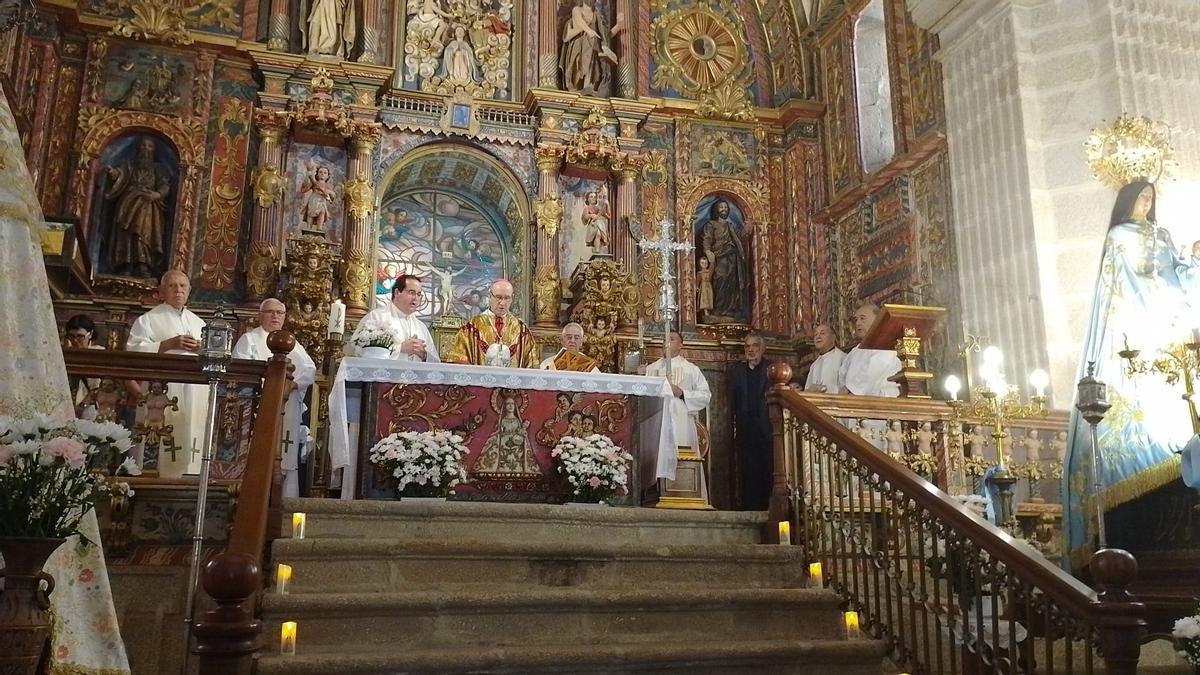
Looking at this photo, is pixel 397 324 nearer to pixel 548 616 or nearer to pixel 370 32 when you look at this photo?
pixel 548 616

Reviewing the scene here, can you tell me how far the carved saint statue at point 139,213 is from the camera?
37.1 feet

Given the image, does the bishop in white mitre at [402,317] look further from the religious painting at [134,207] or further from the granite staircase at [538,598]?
the religious painting at [134,207]

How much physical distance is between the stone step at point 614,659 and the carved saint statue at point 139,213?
26.4 feet

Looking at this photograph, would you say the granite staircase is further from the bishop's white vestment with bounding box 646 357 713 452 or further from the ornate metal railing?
the bishop's white vestment with bounding box 646 357 713 452

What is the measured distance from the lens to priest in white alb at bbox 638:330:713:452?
9.80m

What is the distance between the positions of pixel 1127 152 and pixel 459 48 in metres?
8.13

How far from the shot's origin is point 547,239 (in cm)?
1251

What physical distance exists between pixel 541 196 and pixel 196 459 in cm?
631

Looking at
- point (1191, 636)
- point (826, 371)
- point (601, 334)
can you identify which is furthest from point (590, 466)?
point (826, 371)

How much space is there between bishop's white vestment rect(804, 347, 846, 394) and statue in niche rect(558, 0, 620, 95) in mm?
4696

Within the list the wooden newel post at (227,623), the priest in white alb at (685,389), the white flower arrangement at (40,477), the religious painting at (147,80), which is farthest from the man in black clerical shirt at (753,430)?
the white flower arrangement at (40,477)

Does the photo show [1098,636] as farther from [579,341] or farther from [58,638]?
[579,341]

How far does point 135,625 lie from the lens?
5.21 m

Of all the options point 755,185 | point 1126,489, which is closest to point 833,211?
point 755,185
